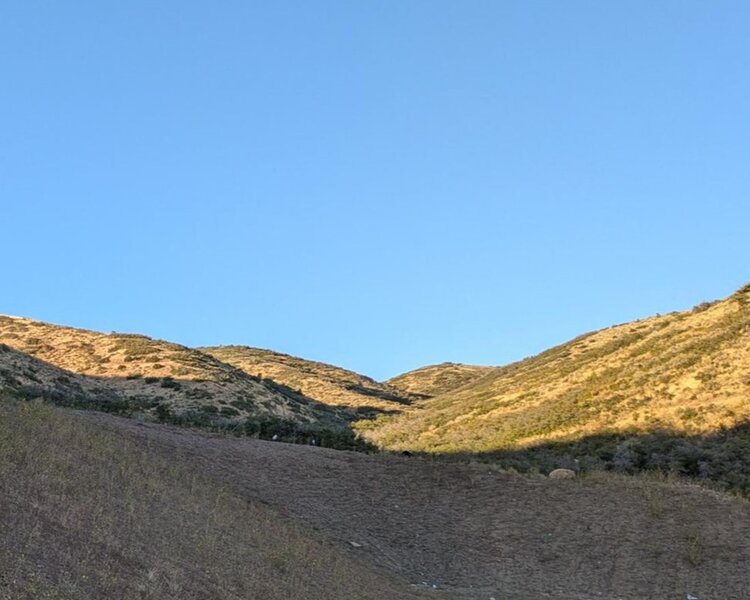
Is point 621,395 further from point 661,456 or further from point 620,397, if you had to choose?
point 661,456

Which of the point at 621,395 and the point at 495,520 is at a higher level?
the point at 621,395

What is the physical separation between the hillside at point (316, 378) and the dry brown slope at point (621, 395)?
39.1 feet

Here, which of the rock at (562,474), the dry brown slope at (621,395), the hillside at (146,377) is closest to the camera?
the rock at (562,474)

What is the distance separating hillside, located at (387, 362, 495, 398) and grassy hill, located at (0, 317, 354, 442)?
168 feet

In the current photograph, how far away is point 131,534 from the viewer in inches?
387

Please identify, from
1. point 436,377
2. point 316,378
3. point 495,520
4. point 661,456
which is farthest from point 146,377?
point 436,377

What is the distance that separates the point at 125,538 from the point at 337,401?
57.2 meters

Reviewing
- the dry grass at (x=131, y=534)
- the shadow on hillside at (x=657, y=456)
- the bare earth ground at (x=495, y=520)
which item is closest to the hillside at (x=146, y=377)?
the bare earth ground at (x=495, y=520)

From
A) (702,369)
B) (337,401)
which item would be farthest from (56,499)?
(337,401)

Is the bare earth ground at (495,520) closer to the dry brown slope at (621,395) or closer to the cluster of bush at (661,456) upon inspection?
the cluster of bush at (661,456)

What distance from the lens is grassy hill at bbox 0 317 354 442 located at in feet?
122

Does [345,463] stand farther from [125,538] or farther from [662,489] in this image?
[125,538]

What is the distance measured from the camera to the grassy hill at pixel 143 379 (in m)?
37.1

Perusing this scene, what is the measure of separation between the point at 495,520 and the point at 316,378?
6313cm
